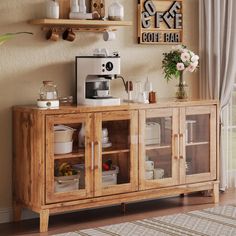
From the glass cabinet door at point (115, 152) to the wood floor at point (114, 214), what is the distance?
0.24 m

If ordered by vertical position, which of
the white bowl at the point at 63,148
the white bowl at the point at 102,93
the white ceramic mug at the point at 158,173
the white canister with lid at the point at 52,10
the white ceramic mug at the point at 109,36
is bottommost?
the white ceramic mug at the point at 158,173

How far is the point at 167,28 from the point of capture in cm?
573

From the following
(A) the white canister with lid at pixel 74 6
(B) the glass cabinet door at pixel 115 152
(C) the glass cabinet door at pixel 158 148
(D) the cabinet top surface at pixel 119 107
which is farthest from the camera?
(C) the glass cabinet door at pixel 158 148

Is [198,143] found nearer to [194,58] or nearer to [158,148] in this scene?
[158,148]

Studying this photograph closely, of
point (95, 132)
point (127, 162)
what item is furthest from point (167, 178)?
point (95, 132)

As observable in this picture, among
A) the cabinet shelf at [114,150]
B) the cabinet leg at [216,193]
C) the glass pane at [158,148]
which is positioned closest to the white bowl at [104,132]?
the cabinet shelf at [114,150]

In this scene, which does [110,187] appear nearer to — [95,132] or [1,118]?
[95,132]

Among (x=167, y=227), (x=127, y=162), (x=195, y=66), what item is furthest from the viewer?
(x=195, y=66)

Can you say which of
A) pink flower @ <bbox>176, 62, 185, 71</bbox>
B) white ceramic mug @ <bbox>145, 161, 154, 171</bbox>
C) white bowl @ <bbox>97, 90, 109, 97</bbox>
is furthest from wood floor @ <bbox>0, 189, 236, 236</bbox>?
pink flower @ <bbox>176, 62, 185, 71</bbox>

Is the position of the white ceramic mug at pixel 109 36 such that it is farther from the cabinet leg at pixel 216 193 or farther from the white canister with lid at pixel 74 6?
the cabinet leg at pixel 216 193

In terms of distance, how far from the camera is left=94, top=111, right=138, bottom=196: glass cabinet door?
4.95m

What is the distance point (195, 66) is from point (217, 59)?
0.38 m

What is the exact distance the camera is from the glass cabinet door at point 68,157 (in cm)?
471

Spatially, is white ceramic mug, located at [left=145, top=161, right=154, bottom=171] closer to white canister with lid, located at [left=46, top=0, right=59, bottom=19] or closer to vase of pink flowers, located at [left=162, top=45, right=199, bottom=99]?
vase of pink flowers, located at [left=162, top=45, right=199, bottom=99]
